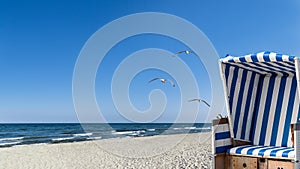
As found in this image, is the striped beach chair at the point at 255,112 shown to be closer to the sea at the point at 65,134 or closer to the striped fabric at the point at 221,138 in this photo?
the striped fabric at the point at 221,138

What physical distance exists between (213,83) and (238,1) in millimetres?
3793

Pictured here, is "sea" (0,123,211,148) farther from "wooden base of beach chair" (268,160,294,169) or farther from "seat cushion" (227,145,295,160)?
"wooden base of beach chair" (268,160,294,169)

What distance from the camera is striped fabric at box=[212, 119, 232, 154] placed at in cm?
393

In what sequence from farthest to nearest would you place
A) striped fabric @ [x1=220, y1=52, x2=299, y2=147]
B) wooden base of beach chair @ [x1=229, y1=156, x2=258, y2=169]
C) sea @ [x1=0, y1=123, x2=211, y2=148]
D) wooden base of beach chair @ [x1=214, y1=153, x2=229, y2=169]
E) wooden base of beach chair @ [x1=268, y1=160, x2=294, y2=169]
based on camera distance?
sea @ [x1=0, y1=123, x2=211, y2=148] < striped fabric @ [x1=220, y1=52, x2=299, y2=147] < wooden base of beach chair @ [x1=214, y1=153, x2=229, y2=169] < wooden base of beach chair @ [x1=229, y1=156, x2=258, y2=169] < wooden base of beach chair @ [x1=268, y1=160, x2=294, y2=169]

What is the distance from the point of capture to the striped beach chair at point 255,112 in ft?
12.4

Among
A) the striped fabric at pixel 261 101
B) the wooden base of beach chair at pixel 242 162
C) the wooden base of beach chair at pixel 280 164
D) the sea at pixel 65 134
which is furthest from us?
the sea at pixel 65 134

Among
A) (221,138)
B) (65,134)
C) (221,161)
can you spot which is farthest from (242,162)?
(65,134)

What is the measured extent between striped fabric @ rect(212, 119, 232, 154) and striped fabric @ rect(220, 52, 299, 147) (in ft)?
0.48

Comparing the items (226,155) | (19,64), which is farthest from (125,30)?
(19,64)

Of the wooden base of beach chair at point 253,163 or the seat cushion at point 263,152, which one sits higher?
the seat cushion at point 263,152

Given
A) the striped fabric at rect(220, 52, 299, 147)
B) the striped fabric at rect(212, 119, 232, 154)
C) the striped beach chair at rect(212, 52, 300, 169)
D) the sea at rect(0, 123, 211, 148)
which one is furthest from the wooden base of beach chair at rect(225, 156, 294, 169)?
the sea at rect(0, 123, 211, 148)

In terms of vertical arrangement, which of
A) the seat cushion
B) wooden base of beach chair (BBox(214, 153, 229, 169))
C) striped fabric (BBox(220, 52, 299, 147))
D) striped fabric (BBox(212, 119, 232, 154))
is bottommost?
wooden base of beach chair (BBox(214, 153, 229, 169))

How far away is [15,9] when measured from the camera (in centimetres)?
1898

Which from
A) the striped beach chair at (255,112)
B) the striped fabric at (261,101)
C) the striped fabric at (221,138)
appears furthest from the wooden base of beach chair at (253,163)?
the striped fabric at (261,101)
